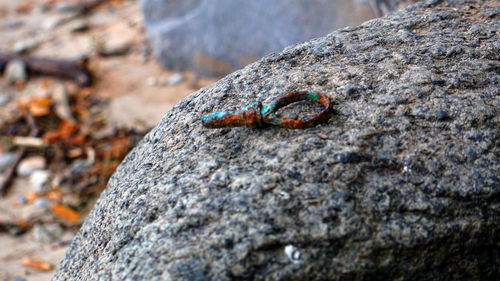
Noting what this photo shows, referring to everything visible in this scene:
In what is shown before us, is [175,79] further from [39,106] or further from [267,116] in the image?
[267,116]

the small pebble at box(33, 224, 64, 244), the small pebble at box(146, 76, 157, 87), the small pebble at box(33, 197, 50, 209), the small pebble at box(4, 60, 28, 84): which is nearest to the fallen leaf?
the small pebble at box(4, 60, 28, 84)

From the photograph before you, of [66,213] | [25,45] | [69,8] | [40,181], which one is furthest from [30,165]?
[69,8]

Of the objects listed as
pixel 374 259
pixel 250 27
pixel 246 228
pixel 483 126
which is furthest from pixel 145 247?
pixel 250 27

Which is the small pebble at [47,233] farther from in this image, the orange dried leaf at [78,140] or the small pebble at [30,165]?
the orange dried leaf at [78,140]

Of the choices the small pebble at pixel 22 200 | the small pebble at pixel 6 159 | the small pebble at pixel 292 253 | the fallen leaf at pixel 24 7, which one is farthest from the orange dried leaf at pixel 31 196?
the fallen leaf at pixel 24 7

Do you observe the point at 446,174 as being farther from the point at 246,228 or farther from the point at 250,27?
the point at 250,27
